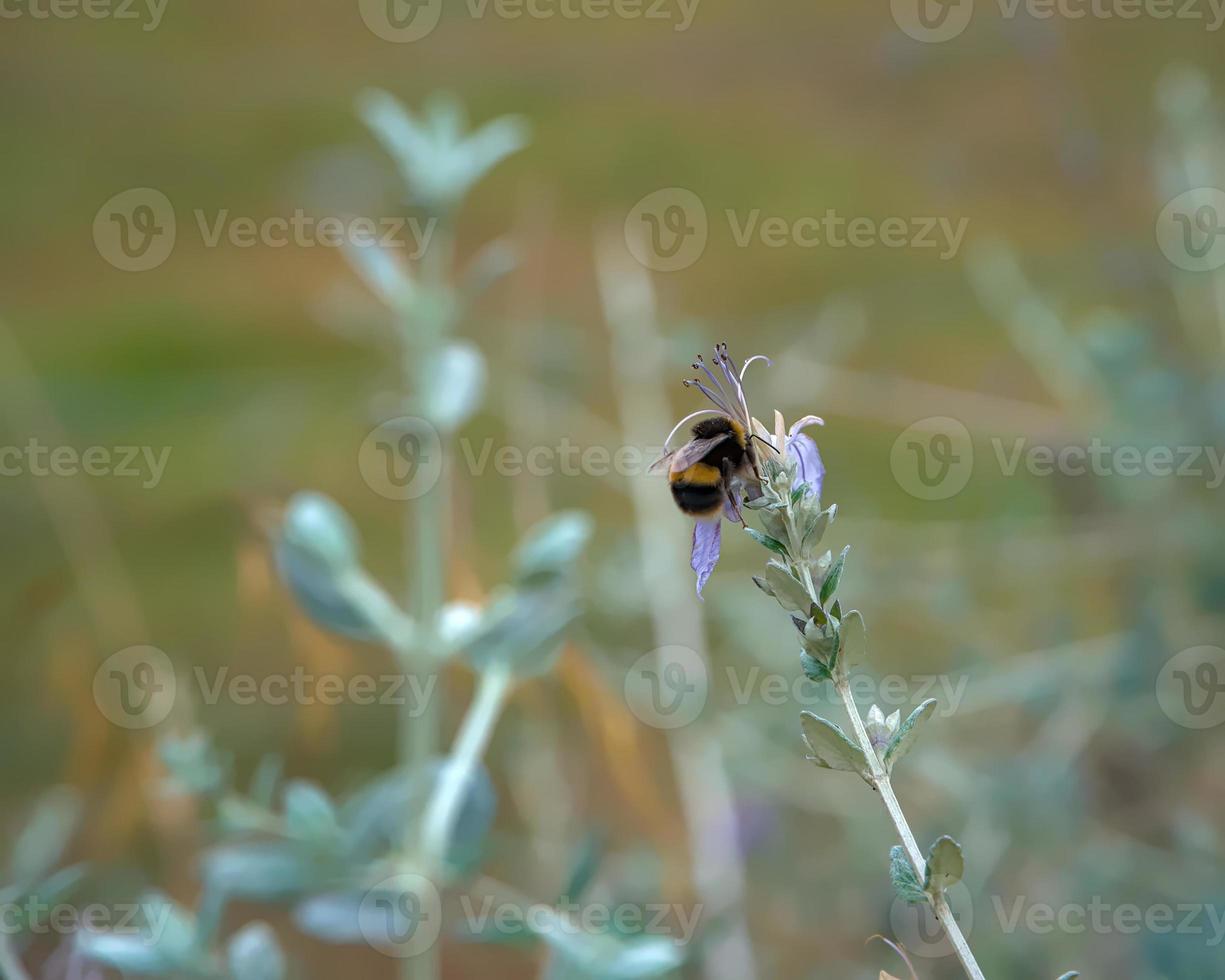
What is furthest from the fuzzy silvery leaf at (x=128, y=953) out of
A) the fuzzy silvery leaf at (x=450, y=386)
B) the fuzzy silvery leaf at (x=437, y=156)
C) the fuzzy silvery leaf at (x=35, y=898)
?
the fuzzy silvery leaf at (x=437, y=156)

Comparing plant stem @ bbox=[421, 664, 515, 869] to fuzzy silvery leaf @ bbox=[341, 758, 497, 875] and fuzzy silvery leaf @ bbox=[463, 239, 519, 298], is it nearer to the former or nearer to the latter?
fuzzy silvery leaf @ bbox=[341, 758, 497, 875]

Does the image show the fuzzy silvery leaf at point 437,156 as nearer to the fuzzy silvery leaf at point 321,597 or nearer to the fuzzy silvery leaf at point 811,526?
the fuzzy silvery leaf at point 321,597

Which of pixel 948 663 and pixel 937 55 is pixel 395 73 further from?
pixel 948 663

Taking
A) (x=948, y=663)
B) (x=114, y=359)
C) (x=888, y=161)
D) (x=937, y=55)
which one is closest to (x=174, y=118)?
(x=114, y=359)

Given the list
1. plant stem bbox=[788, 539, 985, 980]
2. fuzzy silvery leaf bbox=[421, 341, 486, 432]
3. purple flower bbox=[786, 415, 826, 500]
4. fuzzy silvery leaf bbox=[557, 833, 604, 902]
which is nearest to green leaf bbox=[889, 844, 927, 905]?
plant stem bbox=[788, 539, 985, 980]

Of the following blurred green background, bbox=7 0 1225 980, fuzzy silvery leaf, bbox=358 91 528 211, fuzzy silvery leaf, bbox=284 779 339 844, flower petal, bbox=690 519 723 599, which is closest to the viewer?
flower petal, bbox=690 519 723 599

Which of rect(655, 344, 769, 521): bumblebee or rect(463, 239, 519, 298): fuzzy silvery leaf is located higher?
rect(463, 239, 519, 298): fuzzy silvery leaf

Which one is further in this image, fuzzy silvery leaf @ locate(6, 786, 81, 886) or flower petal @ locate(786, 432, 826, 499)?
fuzzy silvery leaf @ locate(6, 786, 81, 886)
